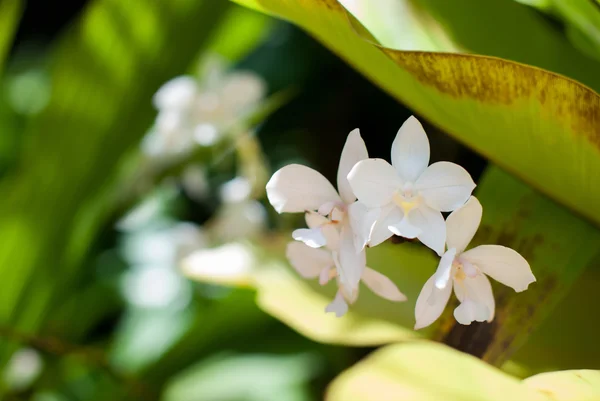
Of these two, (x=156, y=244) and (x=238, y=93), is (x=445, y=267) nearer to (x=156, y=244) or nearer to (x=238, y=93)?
(x=238, y=93)

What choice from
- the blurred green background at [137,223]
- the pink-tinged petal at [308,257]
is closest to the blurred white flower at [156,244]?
the blurred green background at [137,223]

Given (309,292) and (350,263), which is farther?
(309,292)

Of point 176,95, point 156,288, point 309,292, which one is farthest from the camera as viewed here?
point 156,288

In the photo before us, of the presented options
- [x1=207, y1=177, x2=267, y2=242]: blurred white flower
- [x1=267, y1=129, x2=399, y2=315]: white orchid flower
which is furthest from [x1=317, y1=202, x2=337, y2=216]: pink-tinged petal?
[x1=207, y1=177, x2=267, y2=242]: blurred white flower

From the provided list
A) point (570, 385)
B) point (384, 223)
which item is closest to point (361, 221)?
point (384, 223)

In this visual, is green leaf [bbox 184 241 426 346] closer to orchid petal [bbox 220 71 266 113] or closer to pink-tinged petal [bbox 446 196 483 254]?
pink-tinged petal [bbox 446 196 483 254]

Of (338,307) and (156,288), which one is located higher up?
(338,307)

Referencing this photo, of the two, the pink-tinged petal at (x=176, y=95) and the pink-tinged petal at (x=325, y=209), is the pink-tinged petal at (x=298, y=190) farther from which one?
the pink-tinged petal at (x=176, y=95)
